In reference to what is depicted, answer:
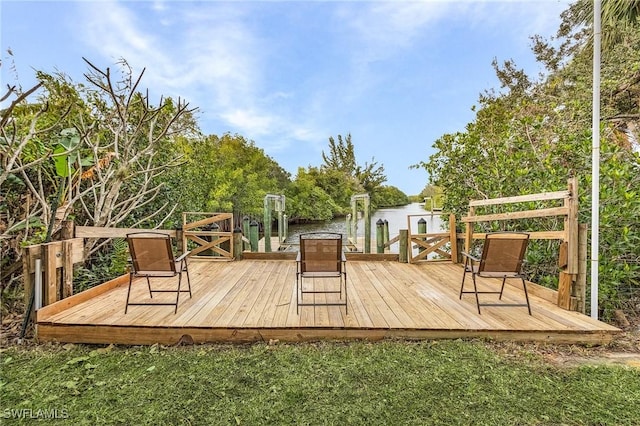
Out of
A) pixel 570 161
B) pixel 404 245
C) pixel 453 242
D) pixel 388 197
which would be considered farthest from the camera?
pixel 388 197

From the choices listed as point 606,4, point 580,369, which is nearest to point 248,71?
point 606,4

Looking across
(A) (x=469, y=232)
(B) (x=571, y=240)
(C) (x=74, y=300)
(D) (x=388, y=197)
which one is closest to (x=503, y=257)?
(B) (x=571, y=240)

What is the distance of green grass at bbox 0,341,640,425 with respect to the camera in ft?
5.87

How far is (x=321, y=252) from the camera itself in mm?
3420

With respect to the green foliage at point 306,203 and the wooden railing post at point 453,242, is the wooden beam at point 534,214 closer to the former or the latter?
the wooden railing post at point 453,242

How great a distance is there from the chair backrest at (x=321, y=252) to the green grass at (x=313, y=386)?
38.3 inches

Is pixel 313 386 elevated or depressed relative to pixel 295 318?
depressed

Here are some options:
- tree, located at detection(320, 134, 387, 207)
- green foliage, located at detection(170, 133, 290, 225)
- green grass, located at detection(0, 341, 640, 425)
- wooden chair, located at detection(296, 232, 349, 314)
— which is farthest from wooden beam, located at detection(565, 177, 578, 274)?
tree, located at detection(320, 134, 387, 207)

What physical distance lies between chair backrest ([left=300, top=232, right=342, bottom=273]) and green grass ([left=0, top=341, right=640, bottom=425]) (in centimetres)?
97

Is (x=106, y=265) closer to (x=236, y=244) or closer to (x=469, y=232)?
(x=236, y=244)

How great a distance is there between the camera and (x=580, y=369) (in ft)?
7.47

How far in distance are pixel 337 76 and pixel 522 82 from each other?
22.9 feet

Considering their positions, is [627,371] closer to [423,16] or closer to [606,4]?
[606,4]

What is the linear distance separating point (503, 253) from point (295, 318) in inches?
88.3
